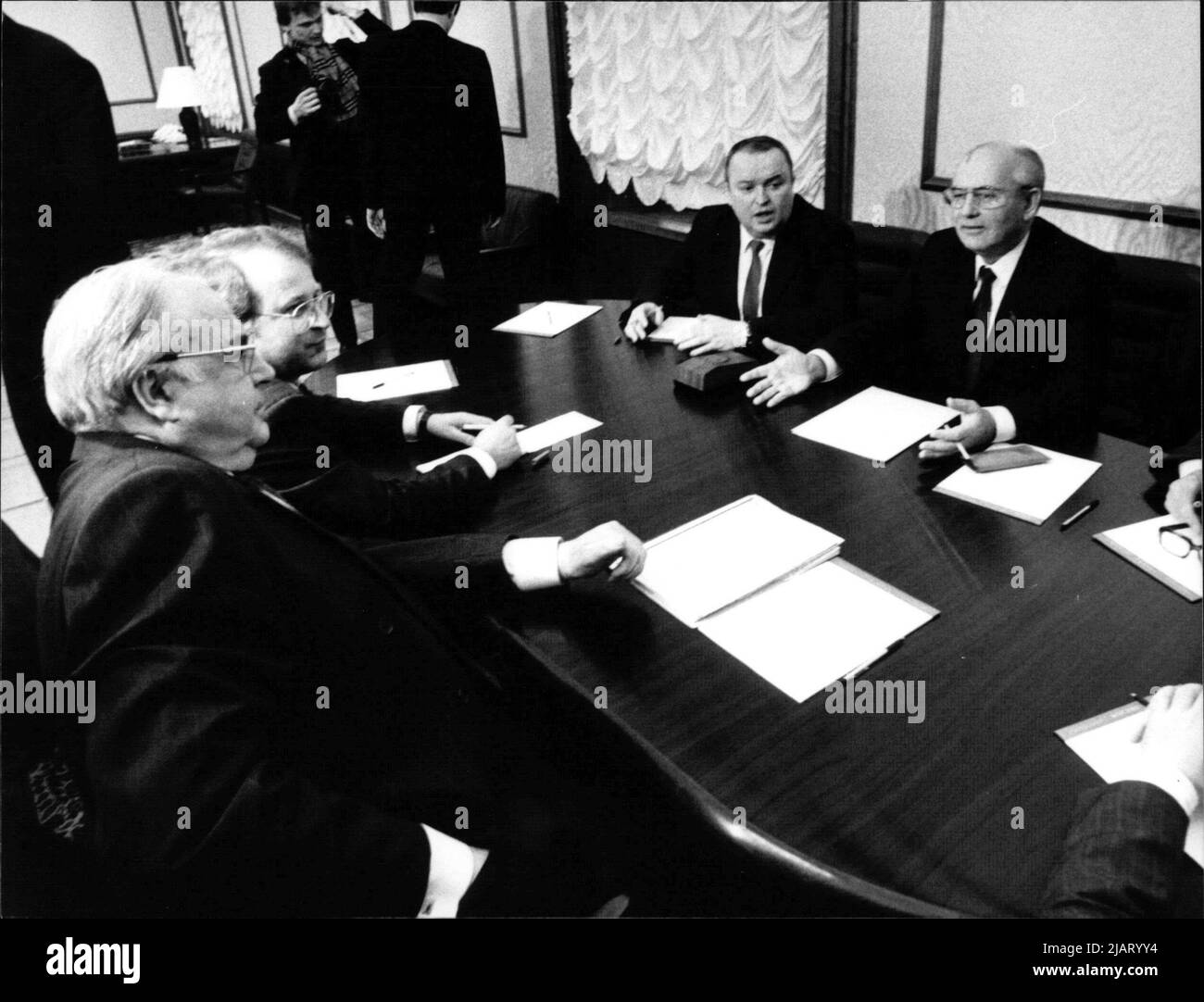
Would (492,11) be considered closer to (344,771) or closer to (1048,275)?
(1048,275)

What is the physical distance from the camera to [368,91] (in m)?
2.11

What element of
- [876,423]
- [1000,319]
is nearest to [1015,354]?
[1000,319]

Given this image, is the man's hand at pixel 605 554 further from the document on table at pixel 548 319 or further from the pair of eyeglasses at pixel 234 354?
the document on table at pixel 548 319

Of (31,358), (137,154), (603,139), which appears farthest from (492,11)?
(31,358)

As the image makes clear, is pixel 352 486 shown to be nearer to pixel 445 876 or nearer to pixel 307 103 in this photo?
pixel 445 876

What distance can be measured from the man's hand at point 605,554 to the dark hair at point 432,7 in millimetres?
1653

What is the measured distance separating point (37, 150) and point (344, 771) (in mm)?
1780

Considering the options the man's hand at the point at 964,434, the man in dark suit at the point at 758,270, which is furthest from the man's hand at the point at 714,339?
the man's hand at the point at 964,434

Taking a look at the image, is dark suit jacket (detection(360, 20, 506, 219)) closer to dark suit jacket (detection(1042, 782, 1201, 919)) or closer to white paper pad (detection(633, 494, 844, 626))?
white paper pad (detection(633, 494, 844, 626))

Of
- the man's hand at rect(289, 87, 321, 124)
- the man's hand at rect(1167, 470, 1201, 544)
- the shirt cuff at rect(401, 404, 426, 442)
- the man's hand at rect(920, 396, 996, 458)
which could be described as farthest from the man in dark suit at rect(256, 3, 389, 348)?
the man's hand at rect(1167, 470, 1201, 544)

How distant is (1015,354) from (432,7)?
1.74 meters

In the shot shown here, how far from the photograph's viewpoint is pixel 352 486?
1496 millimetres
